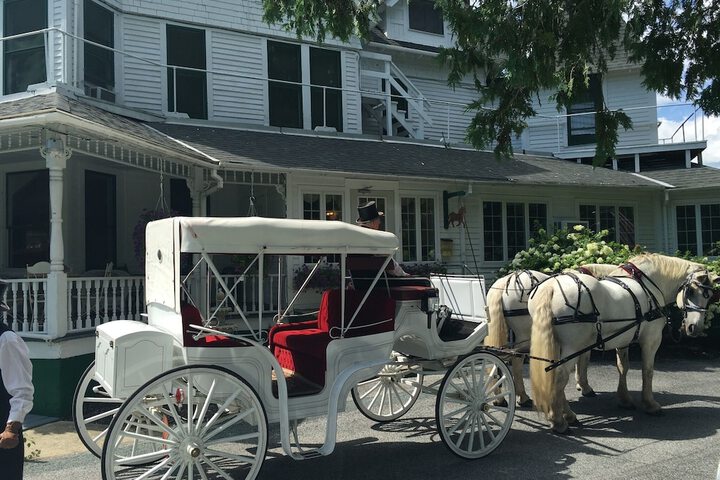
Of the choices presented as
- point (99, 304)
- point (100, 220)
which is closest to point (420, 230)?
point (100, 220)

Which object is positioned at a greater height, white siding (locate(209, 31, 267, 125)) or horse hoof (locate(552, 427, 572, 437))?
white siding (locate(209, 31, 267, 125))

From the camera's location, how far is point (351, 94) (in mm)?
15523

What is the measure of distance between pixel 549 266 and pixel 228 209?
7125 mm

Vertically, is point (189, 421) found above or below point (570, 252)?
below

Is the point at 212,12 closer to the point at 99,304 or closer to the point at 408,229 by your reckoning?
the point at 408,229

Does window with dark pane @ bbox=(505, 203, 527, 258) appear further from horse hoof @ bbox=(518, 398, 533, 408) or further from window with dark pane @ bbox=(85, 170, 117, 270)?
window with dark pane @ bbox=(85, 170, 117, 270)

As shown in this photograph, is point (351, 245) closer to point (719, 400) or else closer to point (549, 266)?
point (719, 400)

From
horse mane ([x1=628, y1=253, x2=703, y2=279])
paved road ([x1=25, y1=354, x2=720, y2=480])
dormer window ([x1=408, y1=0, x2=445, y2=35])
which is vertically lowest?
paved road ([x1=25, y1=354, x2=720, y2=480])

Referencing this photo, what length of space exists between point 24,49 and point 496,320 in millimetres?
10442

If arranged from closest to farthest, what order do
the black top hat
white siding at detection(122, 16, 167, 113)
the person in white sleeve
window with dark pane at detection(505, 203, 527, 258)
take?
the person in white sleeve, the black top hat, white siding at detection(122, 16, 167, 113), window with dark pane at detection(505, 203, 527, 258)

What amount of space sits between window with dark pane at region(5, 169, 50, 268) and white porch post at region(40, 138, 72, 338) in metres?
4.41

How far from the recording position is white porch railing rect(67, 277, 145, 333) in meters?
7.93

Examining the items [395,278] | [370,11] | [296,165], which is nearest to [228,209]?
[296,165]

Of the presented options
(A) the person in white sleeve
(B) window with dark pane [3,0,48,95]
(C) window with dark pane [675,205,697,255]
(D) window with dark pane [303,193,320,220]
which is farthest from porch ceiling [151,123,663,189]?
(A) the person in white sleeve
